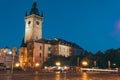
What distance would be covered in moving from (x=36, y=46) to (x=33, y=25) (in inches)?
698

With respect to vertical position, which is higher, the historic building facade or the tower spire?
the tower spire

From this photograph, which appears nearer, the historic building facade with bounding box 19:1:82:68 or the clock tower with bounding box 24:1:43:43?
the historic building facade with bounding box 19:1:82:68

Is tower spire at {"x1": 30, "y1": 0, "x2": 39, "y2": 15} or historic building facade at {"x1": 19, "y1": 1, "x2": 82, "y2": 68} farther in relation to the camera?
tower spire at {"x1": 30, "y1": 0, "x2": 39, "y2": 15}

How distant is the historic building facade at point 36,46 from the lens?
122 m

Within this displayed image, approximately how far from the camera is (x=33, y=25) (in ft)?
445

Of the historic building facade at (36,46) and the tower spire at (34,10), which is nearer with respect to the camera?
the historic building facade at (36,46)

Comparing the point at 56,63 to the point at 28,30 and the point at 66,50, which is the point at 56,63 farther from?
the point at 28,30

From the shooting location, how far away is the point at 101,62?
3802 inches

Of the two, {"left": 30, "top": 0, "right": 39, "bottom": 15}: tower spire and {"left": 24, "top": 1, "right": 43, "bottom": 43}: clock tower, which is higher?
{"left": 30, "top": 0, "right": 39, "bottom": 15}: tower spire

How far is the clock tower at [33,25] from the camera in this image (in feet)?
443

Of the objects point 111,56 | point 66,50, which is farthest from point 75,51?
point 111,56

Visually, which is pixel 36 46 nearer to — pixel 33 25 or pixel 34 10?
pixel 33 25

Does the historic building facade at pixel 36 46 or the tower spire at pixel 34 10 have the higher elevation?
the tower spire at pixel 34 10

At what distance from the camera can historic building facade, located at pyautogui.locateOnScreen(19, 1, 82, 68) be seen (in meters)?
122
